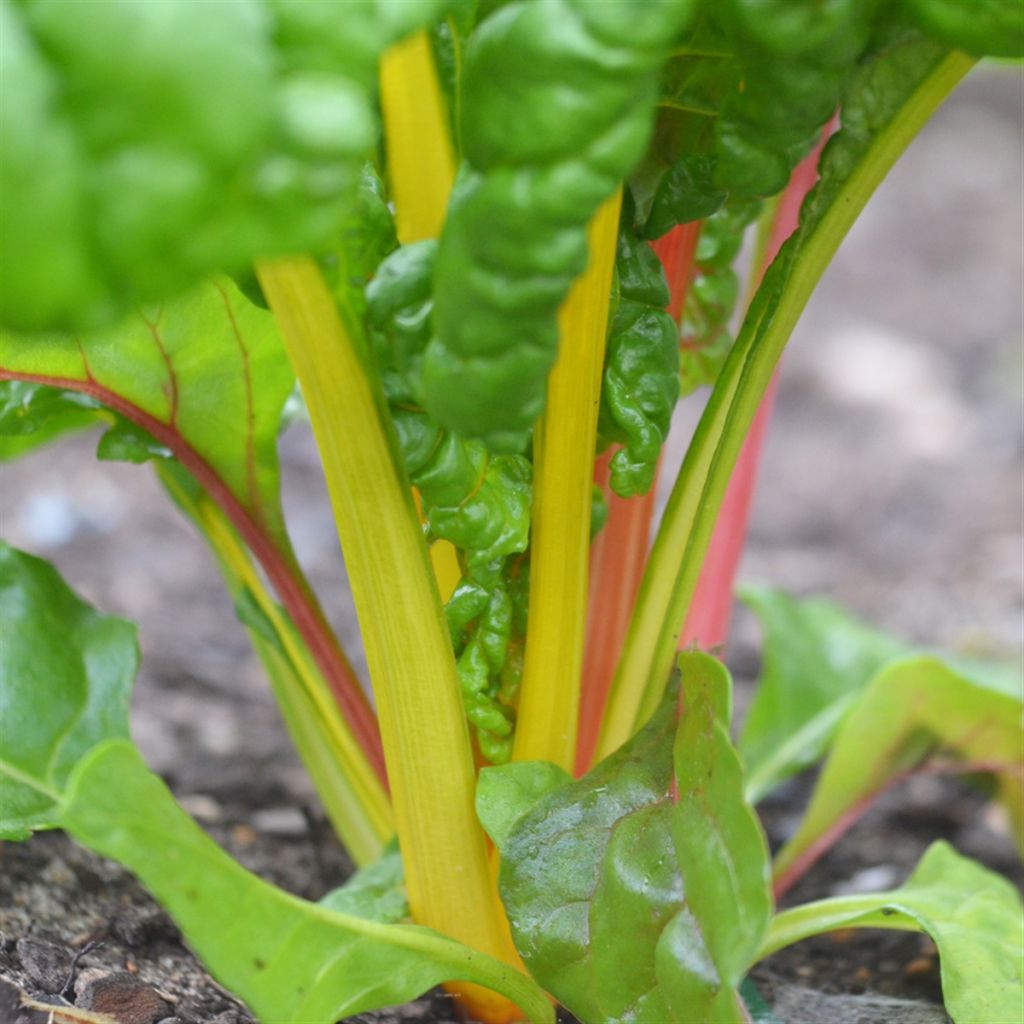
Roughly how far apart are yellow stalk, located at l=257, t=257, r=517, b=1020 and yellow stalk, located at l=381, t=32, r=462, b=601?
0.45 ft

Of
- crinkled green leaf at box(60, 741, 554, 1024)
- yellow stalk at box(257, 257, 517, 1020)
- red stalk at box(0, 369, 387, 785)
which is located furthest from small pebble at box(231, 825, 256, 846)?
crinkled green leaf at box(60, 741, 554, 1024)

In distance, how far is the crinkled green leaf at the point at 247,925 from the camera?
2.06ft

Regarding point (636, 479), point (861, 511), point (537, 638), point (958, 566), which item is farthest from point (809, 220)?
point (861, 511)

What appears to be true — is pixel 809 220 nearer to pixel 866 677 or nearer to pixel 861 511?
pixel 866 677

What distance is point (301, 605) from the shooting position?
3.43 feet

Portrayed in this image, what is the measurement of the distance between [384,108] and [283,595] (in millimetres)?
451

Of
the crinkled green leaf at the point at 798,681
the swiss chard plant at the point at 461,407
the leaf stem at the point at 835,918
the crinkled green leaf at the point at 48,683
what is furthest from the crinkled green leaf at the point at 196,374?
the crinkled green leaf at the point at 798,681

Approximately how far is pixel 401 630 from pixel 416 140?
1.03 ft

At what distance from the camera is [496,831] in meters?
0.81

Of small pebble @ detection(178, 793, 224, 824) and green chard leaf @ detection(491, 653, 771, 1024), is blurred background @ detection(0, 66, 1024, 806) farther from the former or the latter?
green chard leaf @ detection(491, 653, 771, 1024)

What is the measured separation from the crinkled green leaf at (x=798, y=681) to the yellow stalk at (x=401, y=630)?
57 cm

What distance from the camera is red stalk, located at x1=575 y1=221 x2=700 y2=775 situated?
3.31 ft

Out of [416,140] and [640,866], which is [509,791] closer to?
[640,866]

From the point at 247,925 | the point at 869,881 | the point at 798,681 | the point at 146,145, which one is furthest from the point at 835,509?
the point at 146,145
